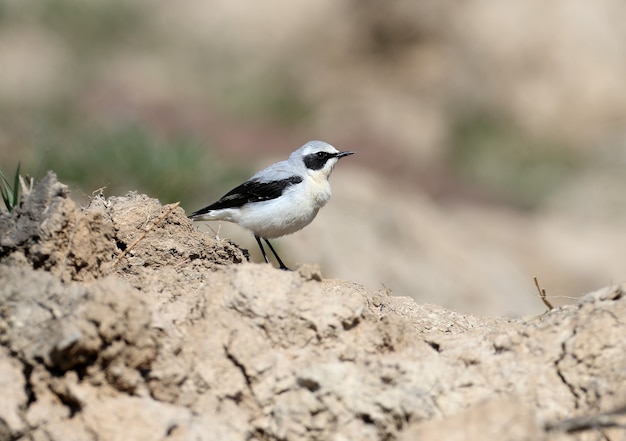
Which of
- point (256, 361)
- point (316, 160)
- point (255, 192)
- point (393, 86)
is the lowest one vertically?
point (256, 361)

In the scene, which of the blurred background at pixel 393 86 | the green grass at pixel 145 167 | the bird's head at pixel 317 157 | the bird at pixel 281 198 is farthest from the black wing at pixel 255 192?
the blurred background at pixel 393 86

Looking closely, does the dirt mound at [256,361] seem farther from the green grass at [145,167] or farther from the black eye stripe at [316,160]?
the green grass at [145,167]

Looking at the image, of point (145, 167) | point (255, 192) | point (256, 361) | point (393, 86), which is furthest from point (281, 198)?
point (393, 86)

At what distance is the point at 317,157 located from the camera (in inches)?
306

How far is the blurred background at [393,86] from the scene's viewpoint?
72.3ft

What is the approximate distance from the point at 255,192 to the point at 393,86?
1933cm

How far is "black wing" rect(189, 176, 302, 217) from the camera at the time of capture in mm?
7430

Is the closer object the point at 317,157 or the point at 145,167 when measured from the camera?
the point at 317,157

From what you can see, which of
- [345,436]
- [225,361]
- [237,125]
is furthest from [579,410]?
[237,125]

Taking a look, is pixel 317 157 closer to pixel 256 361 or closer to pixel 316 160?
pixel 316 160

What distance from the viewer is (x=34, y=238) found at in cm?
439

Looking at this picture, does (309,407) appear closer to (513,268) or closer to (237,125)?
(513,268)

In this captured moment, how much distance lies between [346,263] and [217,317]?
28.9ft

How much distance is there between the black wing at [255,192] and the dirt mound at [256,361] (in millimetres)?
2789
